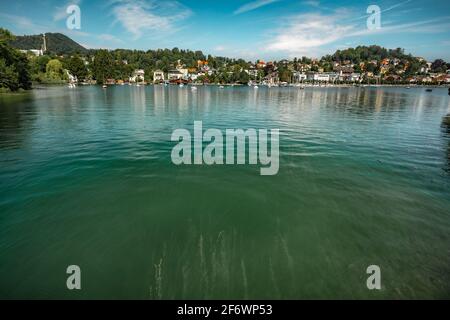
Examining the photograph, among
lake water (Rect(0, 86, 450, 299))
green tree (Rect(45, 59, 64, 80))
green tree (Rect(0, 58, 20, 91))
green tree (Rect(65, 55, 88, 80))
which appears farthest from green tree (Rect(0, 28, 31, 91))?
green tree (Rect(65, 55, 88, 80))

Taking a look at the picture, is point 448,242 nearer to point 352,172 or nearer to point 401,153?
point 352,172

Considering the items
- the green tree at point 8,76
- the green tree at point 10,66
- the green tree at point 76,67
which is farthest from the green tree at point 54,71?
the green tree at point 8,76

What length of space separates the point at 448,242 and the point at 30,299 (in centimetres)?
1303

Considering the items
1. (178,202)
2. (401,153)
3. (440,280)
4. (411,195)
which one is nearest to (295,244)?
(440,280)

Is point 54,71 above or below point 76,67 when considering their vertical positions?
below

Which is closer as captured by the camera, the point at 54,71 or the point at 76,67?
the point at 54,71

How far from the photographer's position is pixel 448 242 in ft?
28.0

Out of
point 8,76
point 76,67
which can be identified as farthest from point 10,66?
point 76,67

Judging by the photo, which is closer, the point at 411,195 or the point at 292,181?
the point at 411,195

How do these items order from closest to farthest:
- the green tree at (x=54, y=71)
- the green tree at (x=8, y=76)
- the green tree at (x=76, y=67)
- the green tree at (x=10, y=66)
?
the green tree at (x=8, y=76), the green tree at (x=10, y=66), the green tree at (x=54, y=71), the green tree at (x=76, y=67)

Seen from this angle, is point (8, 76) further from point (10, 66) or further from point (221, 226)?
point (221, 226)

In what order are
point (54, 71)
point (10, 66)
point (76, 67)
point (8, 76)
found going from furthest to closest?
point (76, 67), point (54, 71), point (10, 66), point (8, 76)

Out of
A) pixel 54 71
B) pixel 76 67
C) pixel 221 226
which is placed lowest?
pixel 221 226

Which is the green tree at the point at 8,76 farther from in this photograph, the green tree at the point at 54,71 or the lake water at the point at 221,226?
the green tree at the point at 54,71
